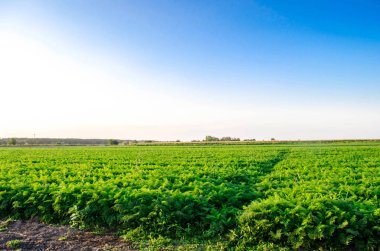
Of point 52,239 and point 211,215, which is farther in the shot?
point 211,215

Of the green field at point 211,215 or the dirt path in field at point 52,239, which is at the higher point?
the green field at point 211,215

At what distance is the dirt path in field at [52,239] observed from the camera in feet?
22.8

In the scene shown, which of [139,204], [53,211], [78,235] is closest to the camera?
[78,235]

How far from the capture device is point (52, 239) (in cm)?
743

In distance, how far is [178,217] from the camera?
7824mm

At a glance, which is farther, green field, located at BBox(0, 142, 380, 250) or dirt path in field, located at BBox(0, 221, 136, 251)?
dirt path in field, located at BBox(0, 221, 136, 251)

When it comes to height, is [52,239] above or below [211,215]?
below

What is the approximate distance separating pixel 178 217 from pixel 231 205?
2.01 meters

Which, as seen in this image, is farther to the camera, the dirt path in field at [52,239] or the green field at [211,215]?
the dirt path in field at [52,239]

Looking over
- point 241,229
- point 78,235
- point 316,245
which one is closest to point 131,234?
point 78,235

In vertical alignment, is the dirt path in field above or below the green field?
below

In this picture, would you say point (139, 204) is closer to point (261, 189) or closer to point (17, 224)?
point (17, 224)

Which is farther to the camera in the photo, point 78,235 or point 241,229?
point 78,235

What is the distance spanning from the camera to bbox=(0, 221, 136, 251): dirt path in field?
22.8 ft
